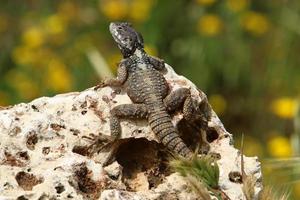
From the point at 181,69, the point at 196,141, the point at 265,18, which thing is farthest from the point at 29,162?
the point at 265,18

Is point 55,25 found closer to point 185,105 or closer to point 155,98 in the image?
point 155,98

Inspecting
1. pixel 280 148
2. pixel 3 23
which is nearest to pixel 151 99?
pixel 280 148

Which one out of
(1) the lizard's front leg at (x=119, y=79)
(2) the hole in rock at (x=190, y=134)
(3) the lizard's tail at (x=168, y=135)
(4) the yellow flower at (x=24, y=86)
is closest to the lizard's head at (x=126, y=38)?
(1) the lizard's front leg at (x=119, y=79)

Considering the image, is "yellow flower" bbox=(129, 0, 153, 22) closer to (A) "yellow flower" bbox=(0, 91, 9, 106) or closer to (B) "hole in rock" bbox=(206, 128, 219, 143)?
(A) "yellow flower" bbox=(0, 91, 9, 106)

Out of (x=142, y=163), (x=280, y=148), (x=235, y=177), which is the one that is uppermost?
(x=280, y=148)

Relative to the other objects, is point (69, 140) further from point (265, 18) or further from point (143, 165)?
point (265, 18)

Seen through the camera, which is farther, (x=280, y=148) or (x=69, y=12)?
(x=69, y=12)
